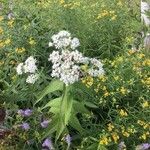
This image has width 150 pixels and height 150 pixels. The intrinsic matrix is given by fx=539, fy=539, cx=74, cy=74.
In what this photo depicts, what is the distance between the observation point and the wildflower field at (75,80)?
430 cm

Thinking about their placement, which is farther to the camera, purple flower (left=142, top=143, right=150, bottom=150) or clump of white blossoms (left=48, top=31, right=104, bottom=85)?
purple flower (left=142, top=143, right=150, bottom=150)

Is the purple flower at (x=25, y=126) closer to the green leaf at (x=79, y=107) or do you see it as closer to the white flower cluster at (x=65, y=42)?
the green leaf at (x=79, y=107)

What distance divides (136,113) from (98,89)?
41 centimetres

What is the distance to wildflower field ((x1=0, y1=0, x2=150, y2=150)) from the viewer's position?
4305mm

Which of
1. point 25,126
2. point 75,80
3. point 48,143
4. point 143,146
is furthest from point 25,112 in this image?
point 143,146

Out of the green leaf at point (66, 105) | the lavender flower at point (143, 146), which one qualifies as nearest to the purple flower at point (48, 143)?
the green leaf at point (66, 105)

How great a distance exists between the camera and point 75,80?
4.09 metres

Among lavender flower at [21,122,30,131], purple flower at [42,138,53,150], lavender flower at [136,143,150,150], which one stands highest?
lavender flower at [136,143,150,150]

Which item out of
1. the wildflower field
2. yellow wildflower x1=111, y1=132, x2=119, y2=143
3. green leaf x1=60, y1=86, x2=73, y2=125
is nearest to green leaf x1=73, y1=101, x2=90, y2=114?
the wildflower field

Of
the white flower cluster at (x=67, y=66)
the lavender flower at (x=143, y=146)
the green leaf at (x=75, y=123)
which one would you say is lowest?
the lavender flower at (x=143, y=146)

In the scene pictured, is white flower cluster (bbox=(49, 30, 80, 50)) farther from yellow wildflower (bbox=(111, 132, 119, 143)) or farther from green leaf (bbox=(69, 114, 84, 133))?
yellow wildflower (bbox=(111, 132, 119, 143))

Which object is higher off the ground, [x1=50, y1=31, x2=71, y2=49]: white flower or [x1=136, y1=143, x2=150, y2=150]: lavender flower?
[x1=50, y1=31, x2=71, y2=49]: white flower

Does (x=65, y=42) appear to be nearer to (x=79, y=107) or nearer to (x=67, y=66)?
(x=67, y=66)

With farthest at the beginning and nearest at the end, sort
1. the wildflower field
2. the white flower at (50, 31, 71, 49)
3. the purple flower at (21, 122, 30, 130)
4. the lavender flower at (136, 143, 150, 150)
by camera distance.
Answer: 1. the purple flower at (21, 122, 30, 130)
2. the lavender flower at (136, 143, 150, 150)
3. the wildflower field
4. the white flower at (50, 31, 71, 49)
